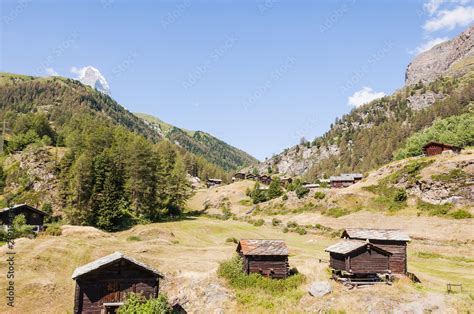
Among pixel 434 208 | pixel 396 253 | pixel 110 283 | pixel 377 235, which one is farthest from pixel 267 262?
pixel 434 208

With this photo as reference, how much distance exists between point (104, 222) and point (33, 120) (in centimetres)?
8065

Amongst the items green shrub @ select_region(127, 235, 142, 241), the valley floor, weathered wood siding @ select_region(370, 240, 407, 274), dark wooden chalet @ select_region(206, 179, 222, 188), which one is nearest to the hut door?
the valley floor

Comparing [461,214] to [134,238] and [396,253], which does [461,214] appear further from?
[134,238]

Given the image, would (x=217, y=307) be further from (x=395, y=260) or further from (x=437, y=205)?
(x=437, y=205)

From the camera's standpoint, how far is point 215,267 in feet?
145

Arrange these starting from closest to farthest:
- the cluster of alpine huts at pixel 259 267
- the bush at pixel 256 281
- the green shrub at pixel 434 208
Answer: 1. the cluster of alpine huts at pixel 259 267
2. the bush at pixel 256 281
3. the green shrub at pixel 434 208

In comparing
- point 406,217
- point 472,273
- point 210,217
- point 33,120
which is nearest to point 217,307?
point 472,273

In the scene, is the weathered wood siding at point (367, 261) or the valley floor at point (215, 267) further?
the weathered wood siding at point (367, 261)

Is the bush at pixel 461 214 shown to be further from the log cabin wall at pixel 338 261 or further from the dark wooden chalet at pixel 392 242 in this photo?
the log cabin wall at pixel 338 261

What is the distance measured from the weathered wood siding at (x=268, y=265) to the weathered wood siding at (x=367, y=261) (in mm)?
6834

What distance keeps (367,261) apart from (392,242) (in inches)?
235

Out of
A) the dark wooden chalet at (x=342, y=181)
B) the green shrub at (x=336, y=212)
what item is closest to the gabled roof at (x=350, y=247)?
the green shrub at (x=336, y=212)

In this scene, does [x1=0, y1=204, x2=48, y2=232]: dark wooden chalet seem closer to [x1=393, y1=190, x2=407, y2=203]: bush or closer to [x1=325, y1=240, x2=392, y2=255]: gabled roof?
[x1=325, y1=240, x2=392, y2=255]: gabled roof

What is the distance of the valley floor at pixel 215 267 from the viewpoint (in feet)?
110
